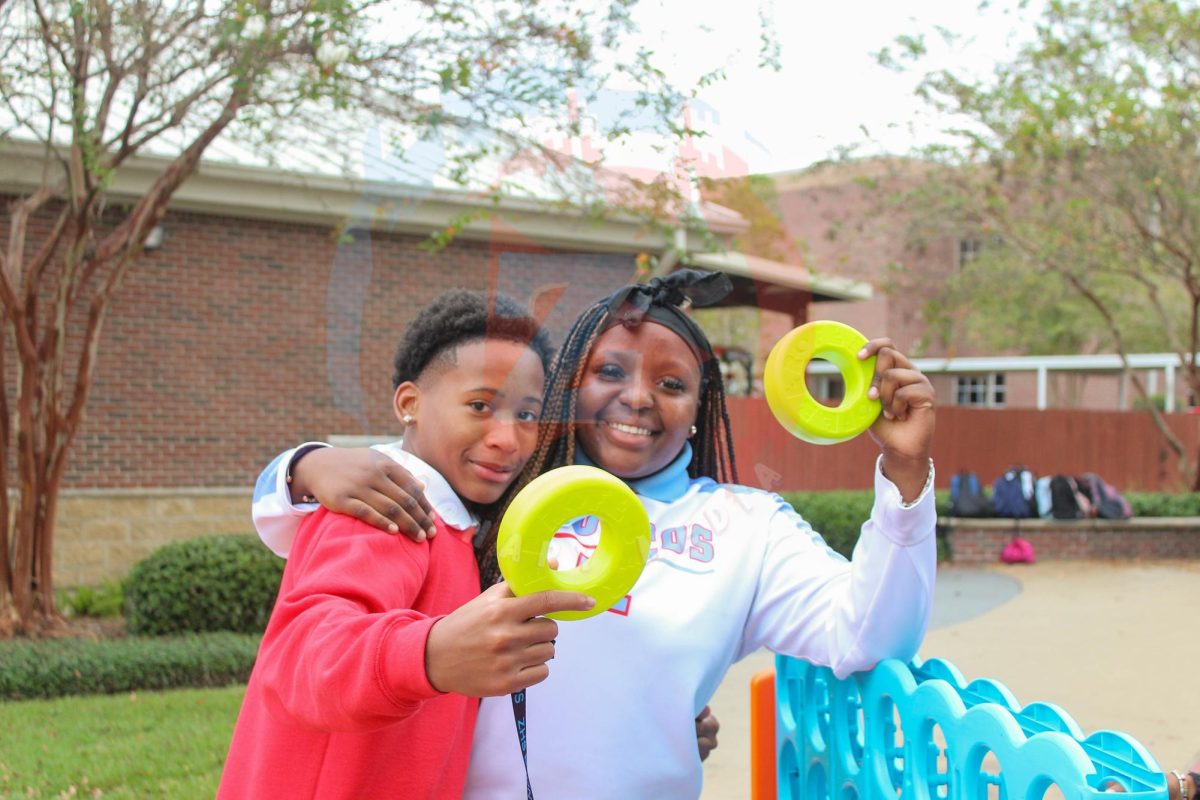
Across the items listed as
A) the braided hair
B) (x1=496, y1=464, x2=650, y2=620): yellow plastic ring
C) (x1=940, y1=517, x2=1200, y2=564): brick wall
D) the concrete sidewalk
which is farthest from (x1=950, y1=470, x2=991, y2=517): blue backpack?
(x1=496, y1=464, x2=650, y2=620): yellow plastic ring

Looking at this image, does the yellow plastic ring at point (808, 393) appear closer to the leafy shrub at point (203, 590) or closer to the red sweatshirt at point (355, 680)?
the red sweatshirt at point (355, 680)

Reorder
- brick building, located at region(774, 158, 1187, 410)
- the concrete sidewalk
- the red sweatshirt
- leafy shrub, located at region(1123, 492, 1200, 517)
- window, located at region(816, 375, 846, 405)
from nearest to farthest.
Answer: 1. the red sweatshirt
2. window, located at region(816, 375, 846, 405)
3. the concrete sidewalk
4. brick building, located at region(774, 158, 1187, 410)
5. leafy shrub, located at region(1123, 492, 1200, 517)

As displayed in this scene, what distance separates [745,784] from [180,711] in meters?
2.87

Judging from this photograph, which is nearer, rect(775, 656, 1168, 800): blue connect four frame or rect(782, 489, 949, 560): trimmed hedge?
rect(775, 656, 1168, 800): blue connect four frame

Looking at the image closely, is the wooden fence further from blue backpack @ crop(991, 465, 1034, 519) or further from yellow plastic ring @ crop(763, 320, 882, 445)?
yellow plastic ring @ crop(763, 320, 882, 445)

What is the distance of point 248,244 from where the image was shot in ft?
31.2

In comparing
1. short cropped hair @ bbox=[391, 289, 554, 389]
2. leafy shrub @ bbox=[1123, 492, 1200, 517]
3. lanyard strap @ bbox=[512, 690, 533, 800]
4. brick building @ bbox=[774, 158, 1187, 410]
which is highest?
brick building @ bbox=[774, 158, 1187, 410]

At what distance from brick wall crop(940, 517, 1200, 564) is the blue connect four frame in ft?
33.3

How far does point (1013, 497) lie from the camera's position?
39.6 feet

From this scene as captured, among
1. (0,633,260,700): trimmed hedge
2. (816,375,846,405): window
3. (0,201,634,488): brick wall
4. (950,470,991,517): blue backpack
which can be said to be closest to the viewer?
(816,375,846,405): window

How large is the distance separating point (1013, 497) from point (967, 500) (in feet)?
1.76

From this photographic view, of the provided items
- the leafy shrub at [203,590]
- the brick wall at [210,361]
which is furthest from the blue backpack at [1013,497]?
the leafy shrub at [203,590]

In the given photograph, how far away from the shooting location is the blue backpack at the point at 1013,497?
12.0 meters

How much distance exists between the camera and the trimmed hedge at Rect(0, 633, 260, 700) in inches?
229
